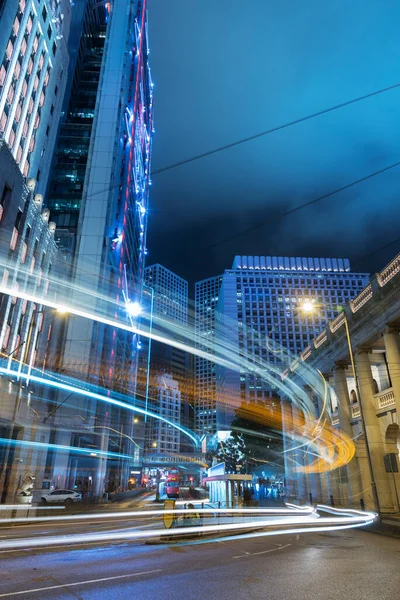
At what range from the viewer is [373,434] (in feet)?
→ 85.7

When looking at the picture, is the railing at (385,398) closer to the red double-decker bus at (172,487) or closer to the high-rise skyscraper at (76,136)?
the red double-decker bus at (172,487)

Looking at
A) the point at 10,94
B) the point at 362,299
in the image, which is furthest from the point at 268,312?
the point at 362,299

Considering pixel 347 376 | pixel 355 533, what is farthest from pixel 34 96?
pixel 355 533

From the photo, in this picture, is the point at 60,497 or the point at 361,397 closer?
the point at 361,397

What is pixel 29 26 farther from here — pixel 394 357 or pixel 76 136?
pixel 394 357

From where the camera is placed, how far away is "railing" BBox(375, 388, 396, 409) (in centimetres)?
2625

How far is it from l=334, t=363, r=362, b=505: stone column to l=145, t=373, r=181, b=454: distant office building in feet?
406

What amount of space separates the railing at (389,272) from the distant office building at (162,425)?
5248 inches

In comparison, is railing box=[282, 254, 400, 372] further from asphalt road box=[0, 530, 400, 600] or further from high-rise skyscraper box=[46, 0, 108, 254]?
high-rise skyscraper box=[46, 0, 108, 254]

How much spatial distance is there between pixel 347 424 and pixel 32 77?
51.2 m

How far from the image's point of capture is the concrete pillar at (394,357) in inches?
919

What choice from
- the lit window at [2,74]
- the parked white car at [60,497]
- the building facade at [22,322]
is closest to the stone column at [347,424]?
the parked white car at [60,497]

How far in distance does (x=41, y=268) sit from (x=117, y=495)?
30.7 m

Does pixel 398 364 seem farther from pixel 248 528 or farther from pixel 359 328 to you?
pixel 248 528
